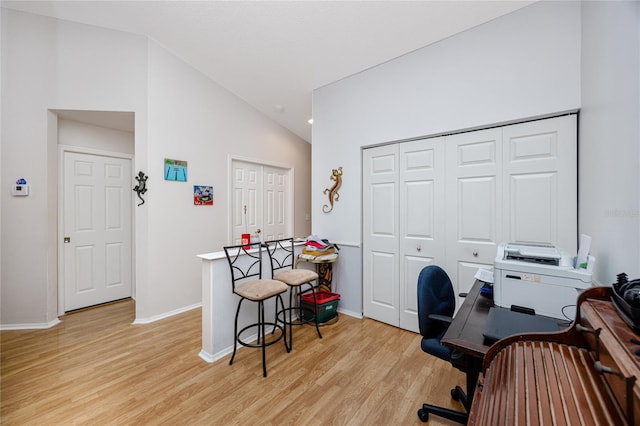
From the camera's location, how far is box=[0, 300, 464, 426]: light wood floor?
1.66m

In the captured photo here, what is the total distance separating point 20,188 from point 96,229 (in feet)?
2.84

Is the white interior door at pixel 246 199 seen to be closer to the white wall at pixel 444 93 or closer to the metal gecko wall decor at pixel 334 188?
the white wall at pixel 444 93

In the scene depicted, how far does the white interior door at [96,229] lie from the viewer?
326cm

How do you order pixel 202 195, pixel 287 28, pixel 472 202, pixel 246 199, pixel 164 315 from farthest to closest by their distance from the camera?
1. pixel 246 199
2. pixel 202 195
3. pixel 164 315
4. pixel 287 28
5. pixel 472 202

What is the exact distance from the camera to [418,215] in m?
2.70

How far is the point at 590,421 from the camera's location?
509 millimetres

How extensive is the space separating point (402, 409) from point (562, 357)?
1320mm

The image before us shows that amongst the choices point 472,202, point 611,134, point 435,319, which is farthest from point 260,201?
point 611,134

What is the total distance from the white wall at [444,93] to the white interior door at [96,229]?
9.20ft

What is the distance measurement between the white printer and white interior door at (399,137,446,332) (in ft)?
3.43

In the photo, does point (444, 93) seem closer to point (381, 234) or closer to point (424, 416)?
point (381, 234)

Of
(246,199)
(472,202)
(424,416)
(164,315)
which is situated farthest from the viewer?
(246,199)

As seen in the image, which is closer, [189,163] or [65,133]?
[65,133]

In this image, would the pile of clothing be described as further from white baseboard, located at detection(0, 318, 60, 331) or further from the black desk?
white baseboard, located at detection(0, 318, 60, 331)
